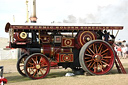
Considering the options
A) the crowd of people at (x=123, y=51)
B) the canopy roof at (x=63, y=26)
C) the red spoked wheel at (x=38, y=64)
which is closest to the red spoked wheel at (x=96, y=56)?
the canopy roof at (x=63, y=26)

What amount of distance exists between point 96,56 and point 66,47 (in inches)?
57.7

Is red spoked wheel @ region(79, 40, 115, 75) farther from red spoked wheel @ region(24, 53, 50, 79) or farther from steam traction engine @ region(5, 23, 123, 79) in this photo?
red spoked wheel @ region(24, 53, 50, 79)

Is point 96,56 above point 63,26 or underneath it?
underneath

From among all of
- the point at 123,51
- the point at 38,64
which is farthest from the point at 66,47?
the point at 123,51

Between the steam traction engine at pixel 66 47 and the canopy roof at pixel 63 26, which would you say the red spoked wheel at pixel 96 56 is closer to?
the steam traction engine at pixel 66 47

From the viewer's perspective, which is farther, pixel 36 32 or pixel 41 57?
pixel 36 32

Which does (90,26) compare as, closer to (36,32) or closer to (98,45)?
(98,45)

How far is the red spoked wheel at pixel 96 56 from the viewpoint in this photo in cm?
887

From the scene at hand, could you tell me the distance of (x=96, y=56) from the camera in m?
9.05

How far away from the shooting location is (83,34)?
30.4 feet

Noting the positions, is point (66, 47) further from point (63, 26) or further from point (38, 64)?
point (38, 64)

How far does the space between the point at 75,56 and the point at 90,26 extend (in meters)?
1.61

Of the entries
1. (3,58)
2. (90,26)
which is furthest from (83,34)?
(3,58)

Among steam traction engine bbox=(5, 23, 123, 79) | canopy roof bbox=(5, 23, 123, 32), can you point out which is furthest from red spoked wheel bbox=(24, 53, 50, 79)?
canopy roof bbox=(5, 23, 123, 32)
